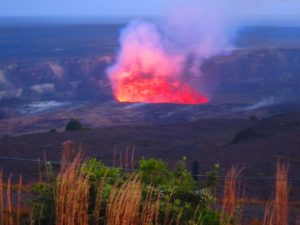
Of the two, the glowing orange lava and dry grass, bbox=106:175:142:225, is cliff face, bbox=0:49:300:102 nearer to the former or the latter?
the glowing orange lava

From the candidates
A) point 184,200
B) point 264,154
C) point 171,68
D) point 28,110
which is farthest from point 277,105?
point 184,200

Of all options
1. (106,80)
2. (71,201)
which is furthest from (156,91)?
(71,201)

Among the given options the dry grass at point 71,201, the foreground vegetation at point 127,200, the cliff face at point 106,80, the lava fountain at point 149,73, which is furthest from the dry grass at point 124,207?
the cliff face at point 106,80

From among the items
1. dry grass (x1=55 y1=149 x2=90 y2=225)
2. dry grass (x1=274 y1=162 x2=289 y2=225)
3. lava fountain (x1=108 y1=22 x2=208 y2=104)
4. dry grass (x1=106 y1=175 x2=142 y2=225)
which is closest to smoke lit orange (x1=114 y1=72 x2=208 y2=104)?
lava fountain (x1=108 y1=22 x2=208 y2=104)

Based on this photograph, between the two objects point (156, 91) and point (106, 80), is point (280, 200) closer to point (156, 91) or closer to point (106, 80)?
point (156, 91)

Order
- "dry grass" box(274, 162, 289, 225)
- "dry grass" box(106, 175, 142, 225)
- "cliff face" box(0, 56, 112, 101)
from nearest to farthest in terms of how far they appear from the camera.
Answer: "dry grass" box(106, 175, 142, 225) → "dry grass" box(274, 162, 289, 225) → "cliff face" box(0, 56, 112, 101)

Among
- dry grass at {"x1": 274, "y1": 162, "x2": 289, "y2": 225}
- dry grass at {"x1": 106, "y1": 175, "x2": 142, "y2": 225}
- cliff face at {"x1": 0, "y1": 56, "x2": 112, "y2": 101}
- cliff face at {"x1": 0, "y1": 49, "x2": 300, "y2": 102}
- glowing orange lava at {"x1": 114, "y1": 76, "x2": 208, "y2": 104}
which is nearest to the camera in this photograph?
dry grass at {"x1": 106, "y1": 175, "x2": 142, "y2": 225}

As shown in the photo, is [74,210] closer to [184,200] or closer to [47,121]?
[184,200]

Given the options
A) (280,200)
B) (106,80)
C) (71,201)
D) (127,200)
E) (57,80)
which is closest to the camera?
(127,200)
